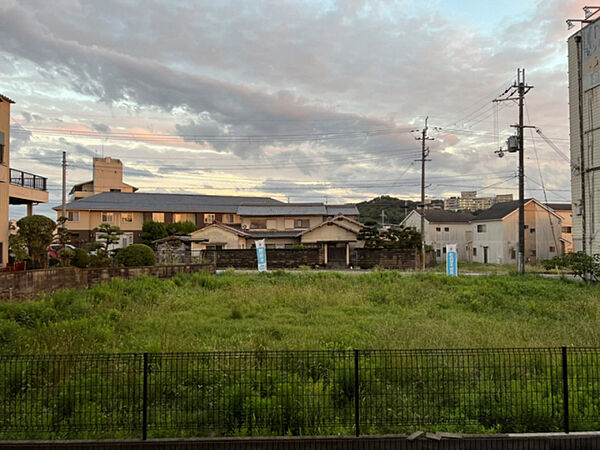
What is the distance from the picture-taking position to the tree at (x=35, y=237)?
14.8 meters

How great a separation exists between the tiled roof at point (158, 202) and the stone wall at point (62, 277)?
2404cm

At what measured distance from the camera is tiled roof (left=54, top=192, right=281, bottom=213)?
41062mm

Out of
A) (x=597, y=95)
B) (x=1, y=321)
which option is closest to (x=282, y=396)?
(x=1, y=321)

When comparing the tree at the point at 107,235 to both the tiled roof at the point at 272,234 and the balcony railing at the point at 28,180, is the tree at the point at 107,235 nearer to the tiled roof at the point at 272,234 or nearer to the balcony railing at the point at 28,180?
the balcony railing at the point at 28,180

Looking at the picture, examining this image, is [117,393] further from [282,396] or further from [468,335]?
[468,335]

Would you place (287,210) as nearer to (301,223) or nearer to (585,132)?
(301,223)

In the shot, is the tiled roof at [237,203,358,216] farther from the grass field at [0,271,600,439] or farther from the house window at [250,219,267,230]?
the grass field at [0,271,600,439]

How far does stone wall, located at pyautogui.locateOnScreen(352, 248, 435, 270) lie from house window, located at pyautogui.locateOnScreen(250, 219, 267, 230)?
1108 cm

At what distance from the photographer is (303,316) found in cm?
1168

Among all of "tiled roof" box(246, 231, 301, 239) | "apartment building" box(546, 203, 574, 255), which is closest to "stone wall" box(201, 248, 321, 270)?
"tiled roof" box(246, 231, 301, 239)

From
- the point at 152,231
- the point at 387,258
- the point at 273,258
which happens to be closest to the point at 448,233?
the point at 387,258

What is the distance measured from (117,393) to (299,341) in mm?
3886

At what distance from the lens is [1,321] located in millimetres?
9203

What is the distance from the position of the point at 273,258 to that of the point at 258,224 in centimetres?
916
